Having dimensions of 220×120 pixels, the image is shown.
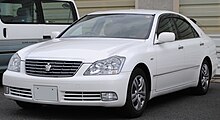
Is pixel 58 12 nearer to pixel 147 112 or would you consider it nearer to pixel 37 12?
pixel 37 12

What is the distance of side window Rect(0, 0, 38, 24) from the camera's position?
904 cm

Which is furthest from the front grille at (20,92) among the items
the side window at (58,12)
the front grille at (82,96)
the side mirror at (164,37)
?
the side window at (58,12)

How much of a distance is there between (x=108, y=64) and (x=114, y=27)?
137 centimetres

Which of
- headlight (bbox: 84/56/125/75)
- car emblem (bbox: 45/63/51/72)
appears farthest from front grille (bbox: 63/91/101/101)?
car emblem (bbox: 45/63/51/72)

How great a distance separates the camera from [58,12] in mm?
Answer: 10094

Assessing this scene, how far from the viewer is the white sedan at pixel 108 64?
597 centimetres

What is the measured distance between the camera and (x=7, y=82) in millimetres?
6430

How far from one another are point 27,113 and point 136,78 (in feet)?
5.14

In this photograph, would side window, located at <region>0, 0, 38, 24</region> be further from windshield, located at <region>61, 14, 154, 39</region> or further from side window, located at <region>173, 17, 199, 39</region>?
side window, located at <region>173, 17, 199, 39</region>

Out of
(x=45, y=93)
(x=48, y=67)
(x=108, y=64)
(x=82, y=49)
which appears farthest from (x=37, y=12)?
(x=108, y=64)

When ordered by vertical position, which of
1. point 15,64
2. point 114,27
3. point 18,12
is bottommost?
point 15,64

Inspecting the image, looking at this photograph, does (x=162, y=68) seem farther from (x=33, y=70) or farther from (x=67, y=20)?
(x=67, y=20)

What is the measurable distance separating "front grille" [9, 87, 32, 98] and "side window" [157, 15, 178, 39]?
6.92 ft

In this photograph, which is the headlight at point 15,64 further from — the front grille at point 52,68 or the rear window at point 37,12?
the rear window at point 37,12
